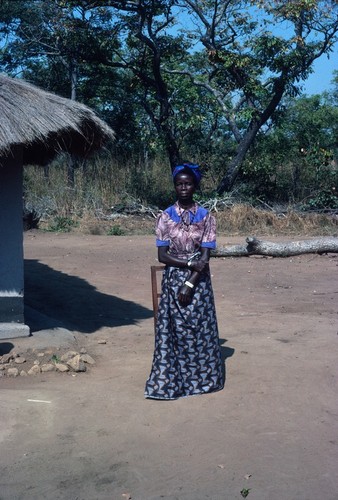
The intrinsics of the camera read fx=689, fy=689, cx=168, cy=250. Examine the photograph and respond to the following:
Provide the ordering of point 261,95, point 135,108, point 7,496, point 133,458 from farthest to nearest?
point 135,108
point 261,95
point 133,458
point 7,496

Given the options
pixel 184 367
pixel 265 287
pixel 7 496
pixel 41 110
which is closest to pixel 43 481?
pixel 7 496

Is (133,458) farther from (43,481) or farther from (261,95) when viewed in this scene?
(261,95)

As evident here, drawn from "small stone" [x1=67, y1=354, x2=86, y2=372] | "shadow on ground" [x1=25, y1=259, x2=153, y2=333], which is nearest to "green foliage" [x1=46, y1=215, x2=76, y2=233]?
"shadow on ground" [x1=25, y1=259, x2=153, y2=333]

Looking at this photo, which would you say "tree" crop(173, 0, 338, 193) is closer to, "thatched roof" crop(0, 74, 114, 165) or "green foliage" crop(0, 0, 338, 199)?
"green foliage" crop(0, 0, 338, 199)

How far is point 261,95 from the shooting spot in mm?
17453

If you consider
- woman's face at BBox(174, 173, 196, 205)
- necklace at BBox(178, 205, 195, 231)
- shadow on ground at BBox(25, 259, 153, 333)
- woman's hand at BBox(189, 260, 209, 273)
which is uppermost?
woman's face at BBox(174, 173, 196, 205)

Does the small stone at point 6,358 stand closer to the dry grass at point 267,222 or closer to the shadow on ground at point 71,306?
the shadow on ground at point 71,306

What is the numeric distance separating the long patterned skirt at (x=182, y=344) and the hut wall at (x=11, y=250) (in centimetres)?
178

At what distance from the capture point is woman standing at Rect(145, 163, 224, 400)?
4957 mm

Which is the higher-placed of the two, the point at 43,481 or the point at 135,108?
the point at 135,108

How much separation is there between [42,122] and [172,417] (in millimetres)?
2843

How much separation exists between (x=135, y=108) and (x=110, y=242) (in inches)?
302

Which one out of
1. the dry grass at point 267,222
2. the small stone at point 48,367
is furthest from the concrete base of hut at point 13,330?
the dry grass at point 267,222

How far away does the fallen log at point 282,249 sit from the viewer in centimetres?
1161
